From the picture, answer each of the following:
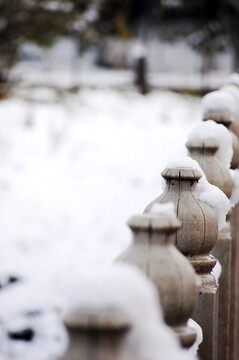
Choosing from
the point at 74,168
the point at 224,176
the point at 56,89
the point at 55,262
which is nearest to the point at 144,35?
the point at 56,89

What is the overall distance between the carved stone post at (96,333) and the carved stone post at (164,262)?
240 millimetres

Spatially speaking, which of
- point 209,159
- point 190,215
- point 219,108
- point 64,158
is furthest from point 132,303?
point 64,158

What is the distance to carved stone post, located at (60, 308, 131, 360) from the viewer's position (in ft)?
2.63

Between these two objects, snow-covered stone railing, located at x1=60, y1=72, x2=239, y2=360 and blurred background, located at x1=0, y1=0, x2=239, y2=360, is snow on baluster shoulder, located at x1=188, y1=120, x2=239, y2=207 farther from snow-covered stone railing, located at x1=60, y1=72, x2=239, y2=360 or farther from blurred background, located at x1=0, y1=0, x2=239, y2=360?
blurred background, located at x1=0, y1=0, x2=239, y2=360

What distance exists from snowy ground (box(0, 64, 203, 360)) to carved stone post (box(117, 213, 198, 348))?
3.40 metres

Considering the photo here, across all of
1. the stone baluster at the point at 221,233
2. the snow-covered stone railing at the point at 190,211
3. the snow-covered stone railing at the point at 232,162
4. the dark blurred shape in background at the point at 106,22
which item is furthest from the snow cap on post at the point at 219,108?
the dark blurred shape in background at the point at 106,22

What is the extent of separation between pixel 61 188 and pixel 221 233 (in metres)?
6.23

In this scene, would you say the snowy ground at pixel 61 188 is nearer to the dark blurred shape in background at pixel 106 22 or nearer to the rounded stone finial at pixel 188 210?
the dark blurred shape in background at pixel 106 22

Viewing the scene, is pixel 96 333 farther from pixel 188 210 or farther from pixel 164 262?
pixel 188 210

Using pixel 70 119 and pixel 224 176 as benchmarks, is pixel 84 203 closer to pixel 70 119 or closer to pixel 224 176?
pixel 70 119

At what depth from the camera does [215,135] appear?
195cm

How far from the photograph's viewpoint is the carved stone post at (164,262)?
1.07m

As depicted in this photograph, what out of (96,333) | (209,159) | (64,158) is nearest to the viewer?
(96,333)

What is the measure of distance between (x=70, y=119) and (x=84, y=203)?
11.3 ft
